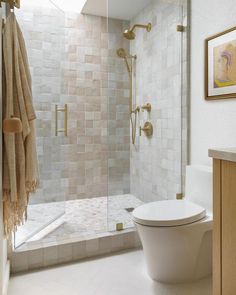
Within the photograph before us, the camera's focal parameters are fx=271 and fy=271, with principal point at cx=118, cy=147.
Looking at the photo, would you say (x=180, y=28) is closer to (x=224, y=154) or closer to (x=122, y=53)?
(x=122, y=53)

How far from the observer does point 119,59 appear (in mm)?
2539

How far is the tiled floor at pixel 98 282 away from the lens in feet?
5.74

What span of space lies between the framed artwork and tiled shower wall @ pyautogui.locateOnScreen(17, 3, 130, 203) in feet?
2.48

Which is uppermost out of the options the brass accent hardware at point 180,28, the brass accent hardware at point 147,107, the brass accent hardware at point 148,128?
the brass accent hardware at point 180,28

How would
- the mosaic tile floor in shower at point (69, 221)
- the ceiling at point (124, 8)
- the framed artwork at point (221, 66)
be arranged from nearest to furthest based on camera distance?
1. the framed artwork at point (221, 66)
2. the mosaic tile floor in shower at point (69, 221)
3. the ceiling at point (124, 8)

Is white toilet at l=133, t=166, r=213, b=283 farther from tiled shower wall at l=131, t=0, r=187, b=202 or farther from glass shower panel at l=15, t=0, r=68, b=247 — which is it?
glass shower panel at l=15, t=0, r=68, b=247

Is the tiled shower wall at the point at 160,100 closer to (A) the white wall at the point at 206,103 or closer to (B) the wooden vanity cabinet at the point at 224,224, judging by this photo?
(A) the white wall at the point at 206,103

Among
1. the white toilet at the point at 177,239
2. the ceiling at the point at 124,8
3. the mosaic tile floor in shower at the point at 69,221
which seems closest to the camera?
the white toilet at the point at 177,239

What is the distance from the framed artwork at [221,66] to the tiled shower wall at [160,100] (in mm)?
323

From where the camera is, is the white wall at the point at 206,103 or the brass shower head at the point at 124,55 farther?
the brass shower head at the point at 124,55

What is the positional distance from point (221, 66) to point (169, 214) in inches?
46.7

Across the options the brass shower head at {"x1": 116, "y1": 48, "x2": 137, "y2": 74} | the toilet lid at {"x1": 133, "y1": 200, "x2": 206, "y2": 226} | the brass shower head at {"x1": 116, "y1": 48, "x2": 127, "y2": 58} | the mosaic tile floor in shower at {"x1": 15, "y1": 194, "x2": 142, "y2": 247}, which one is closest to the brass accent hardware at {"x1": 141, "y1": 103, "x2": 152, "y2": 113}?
the brass shower head at {"x1": 116, "y1": 48, "x2": 137, "y2": 74}

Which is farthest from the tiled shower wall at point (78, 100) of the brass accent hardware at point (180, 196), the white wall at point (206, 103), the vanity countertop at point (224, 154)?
the vanity countertop at point (224, 154)

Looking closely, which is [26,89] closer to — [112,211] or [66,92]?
[112,211]
